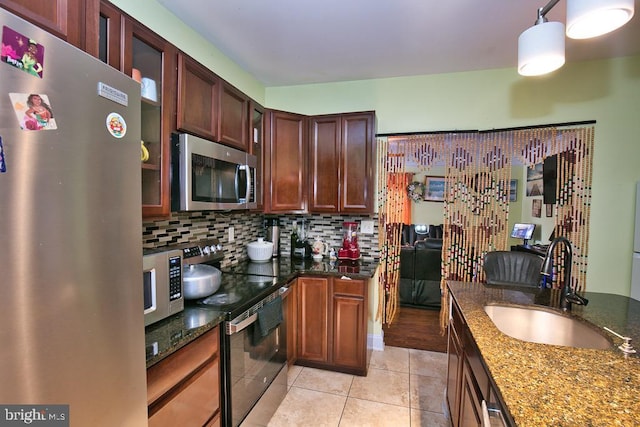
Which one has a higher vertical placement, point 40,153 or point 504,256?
point 40,153

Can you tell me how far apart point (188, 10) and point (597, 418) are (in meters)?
2.61

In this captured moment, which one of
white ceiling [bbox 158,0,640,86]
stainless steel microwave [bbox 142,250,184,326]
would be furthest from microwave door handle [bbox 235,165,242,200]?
white ceiling [bbox 158,0,640,86]

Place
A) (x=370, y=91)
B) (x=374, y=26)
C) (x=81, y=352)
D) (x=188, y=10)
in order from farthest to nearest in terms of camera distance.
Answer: (x=370, y=91) → (x=374, y=26) → (x=188, y=10) → (x=81, y=352)

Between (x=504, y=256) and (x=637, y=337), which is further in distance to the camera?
(x=504, y=256)

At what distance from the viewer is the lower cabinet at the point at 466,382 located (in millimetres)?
1056

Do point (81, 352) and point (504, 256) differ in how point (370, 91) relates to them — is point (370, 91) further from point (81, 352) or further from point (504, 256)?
point (81, 352)

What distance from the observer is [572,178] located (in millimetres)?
2512

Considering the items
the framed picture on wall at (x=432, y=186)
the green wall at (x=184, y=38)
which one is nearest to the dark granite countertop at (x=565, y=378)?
the green wall at (x=184, y=38)

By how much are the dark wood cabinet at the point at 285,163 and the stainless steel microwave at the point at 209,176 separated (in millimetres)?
271

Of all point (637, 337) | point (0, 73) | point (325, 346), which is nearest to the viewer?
point (0, 73)

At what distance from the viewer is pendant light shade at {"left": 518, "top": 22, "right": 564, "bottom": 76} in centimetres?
134

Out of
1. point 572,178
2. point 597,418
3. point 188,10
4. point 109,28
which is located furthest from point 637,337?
point 188,10

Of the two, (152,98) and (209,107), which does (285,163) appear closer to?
(209,107)

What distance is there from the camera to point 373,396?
7.29ft
